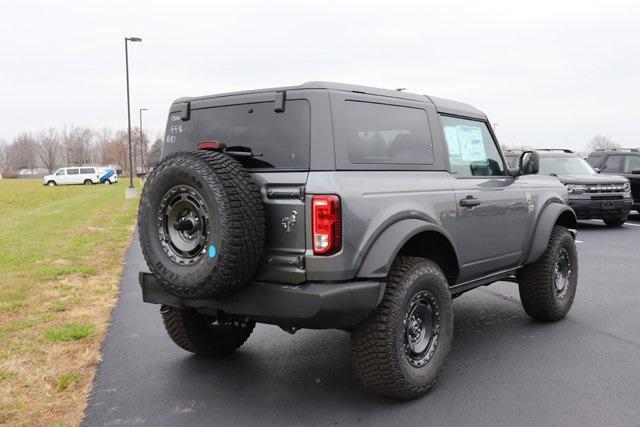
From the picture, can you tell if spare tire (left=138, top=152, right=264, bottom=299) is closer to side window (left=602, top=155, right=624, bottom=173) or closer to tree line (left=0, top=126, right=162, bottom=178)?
side window (left=602, top=155, right=624, bottom=173)

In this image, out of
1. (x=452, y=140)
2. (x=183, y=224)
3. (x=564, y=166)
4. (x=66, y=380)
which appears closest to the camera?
(x=183, y=224)

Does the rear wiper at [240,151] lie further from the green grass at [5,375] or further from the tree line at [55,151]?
the tree line at [55,151]

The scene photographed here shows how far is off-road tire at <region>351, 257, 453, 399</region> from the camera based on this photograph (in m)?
3.42

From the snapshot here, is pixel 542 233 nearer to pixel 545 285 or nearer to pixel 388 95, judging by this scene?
pixel 545 285

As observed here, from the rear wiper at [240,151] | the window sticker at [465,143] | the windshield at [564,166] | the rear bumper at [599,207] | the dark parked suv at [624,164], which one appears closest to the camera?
the rear wiper at [240,151]

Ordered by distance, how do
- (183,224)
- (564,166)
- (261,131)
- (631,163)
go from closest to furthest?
(183,224), (261,131), (564,166), (631,163)

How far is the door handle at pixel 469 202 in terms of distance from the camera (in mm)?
4219

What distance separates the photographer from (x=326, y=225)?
3.23 m

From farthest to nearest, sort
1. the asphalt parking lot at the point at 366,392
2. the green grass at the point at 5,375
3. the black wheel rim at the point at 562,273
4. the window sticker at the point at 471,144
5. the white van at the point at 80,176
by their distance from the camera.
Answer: the white van at the point at 80,176 < the black wheel rim at the point at 562,273 < the window sticker at the point at 471,144 < the green grass at the point at 5,375 < the asphalt parking lot at the point at 366,392

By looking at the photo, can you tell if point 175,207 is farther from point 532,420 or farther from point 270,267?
point 532,420

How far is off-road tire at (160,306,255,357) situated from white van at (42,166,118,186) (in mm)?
56457

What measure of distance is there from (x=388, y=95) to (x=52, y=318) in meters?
3.93

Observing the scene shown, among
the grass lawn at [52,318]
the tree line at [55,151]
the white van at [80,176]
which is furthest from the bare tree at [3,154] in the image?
the grass lawn at [52,318]

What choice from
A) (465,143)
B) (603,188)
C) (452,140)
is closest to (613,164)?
(603,188)
